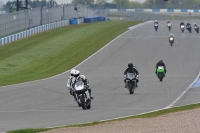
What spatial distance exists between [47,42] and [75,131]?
4679 cm

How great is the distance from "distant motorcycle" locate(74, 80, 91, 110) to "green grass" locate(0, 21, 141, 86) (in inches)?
490

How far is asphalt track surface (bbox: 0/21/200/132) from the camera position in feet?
60.0

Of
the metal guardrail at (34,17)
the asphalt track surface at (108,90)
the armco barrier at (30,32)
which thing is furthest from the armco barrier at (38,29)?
the asphalt track surface at (108,90)

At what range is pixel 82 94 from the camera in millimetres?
19906

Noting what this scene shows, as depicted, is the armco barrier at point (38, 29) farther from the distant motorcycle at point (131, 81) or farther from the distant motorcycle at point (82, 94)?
the distant motorcycle at point (82, 94)

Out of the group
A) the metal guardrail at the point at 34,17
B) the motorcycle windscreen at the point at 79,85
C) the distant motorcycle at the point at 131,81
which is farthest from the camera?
the metal guardrail at the point at 34,17

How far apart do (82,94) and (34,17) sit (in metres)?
56.6

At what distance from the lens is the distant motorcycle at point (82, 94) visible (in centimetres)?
1983

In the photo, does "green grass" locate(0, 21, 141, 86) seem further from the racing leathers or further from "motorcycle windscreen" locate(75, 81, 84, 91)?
"motorcycle windscreen" locate(75, 81, 84, 91)

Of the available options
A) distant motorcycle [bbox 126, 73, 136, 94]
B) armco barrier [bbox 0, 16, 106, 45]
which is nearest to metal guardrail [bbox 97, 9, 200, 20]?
armco barrier [bbox 0, 16, 106, 45]

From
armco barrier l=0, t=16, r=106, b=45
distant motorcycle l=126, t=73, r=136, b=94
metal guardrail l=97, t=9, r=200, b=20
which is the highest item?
distant motorcycle l=126, t=73, r=136, b=94

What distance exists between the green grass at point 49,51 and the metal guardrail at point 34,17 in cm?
202

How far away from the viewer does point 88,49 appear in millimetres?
52750

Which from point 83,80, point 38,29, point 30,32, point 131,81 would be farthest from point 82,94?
point 38,29
